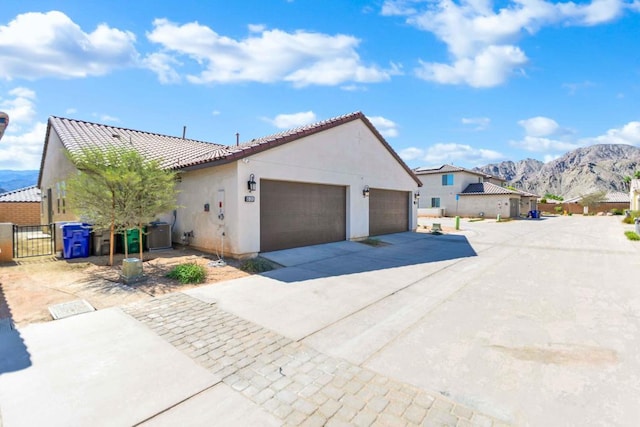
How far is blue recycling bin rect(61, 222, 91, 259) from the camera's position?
29.5ft

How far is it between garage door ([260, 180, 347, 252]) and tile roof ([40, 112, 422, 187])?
1487 millimetres

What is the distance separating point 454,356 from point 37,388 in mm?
4579

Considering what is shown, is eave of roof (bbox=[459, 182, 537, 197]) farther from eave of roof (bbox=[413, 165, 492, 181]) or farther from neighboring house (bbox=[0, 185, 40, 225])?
neighboring house (bbox=[0, 185, 40, 225])

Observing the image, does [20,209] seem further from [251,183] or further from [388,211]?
[388,211]

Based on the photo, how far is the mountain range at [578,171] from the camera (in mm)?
93938

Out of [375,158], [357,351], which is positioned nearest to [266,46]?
[375,158]

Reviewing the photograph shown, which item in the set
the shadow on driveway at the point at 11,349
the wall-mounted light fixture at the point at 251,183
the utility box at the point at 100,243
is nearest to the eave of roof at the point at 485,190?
the wall-mounted light fixture at the point at 251,183

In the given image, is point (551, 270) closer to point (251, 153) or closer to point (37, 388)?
point (251, 153)

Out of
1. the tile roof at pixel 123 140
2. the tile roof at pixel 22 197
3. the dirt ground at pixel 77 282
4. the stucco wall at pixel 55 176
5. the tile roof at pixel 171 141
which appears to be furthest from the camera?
the tile roof at pixel 22 197

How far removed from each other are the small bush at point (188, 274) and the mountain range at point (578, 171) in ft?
314

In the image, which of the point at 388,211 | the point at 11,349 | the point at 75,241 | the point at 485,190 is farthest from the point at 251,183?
the point at 485,190

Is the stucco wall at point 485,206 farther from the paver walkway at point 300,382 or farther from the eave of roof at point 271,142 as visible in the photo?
the paver walkway at point 300,382

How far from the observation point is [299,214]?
433 inches

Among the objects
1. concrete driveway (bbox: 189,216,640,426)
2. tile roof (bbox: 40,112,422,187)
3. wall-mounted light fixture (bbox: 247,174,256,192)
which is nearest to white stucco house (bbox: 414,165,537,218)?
tile roof (bbox: 40,112,422,187)
